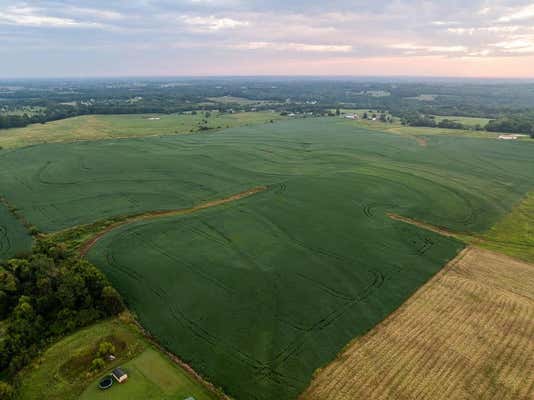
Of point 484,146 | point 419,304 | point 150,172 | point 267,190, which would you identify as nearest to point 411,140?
point 484,146

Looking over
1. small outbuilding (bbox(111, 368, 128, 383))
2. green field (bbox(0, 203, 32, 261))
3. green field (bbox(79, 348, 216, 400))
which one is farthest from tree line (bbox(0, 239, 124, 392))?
green field (bbox(0, 203, 32, 261))

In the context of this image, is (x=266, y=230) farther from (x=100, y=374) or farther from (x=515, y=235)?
(x=515, y=235)

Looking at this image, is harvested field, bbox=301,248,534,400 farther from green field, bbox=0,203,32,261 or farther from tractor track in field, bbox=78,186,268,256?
green field, bbox=0,203,32,261

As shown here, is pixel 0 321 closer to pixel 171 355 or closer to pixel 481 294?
pixel 171 355

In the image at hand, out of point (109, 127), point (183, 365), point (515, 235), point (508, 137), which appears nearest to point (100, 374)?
point (183, 365)

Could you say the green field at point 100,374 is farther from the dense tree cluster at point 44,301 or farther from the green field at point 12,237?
the green field at point 12,237

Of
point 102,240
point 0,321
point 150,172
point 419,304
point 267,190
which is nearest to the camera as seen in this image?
point 0,321
